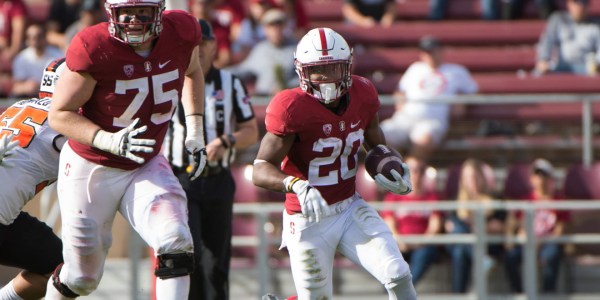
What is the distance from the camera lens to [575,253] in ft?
30.1

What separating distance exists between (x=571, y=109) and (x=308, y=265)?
508 cm

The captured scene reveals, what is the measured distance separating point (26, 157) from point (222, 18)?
18.2ft

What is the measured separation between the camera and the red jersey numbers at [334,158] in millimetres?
5773

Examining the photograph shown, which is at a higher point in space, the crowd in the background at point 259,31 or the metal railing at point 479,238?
the crowd in the background at point 259,31

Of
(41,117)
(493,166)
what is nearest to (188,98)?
(41,117)

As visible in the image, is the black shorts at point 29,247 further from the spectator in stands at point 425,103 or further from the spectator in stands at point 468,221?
the spectator in stands at point 425,103

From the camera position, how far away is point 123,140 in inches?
209

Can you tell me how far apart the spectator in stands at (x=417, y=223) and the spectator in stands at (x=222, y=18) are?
1899 millimetres

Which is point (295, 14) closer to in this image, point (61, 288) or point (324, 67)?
point (324, 67)

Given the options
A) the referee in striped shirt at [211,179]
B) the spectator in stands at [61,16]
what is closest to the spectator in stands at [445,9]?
the spectator in stands at [61,16]

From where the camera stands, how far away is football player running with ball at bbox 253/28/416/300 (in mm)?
5656

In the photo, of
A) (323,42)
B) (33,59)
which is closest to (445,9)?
(33,59)

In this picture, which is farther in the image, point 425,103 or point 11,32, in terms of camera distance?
point 11,32

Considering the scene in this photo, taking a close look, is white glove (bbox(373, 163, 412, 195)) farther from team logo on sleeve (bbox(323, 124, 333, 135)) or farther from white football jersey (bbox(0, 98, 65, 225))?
white football jersey (bbox(0, 98, 65, 225))
